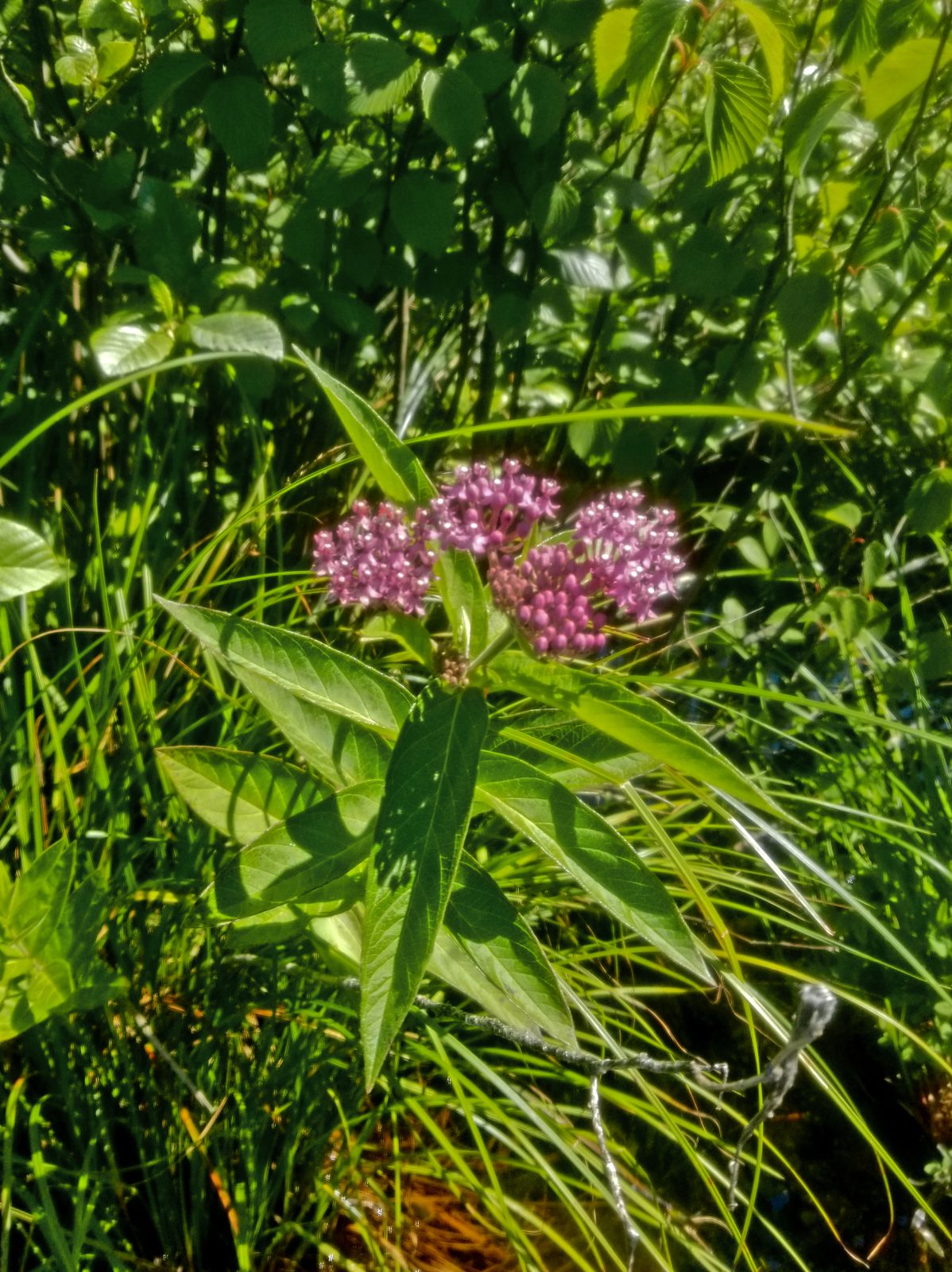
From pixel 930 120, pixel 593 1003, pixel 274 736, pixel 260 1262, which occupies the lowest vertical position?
pixel 260 1262

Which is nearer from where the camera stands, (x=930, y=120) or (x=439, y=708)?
(x=439, y=708)

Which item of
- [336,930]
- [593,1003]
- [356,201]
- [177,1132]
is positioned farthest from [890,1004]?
[356,201]

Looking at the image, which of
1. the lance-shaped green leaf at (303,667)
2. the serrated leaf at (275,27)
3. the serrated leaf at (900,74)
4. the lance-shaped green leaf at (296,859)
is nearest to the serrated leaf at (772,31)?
the serrated leaf at (900,74)

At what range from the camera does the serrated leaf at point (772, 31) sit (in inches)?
43.5

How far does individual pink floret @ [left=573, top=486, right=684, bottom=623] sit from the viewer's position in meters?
0.90

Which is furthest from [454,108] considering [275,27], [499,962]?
[499,962]

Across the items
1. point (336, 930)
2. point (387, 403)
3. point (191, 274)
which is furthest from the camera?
point (387, 403)

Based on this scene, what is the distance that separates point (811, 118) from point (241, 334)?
2.35 ft

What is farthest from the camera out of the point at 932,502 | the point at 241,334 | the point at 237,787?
the point at 932,502

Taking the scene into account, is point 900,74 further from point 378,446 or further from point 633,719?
point 633,719

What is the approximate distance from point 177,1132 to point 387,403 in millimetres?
1320

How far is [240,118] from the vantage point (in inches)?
51.0

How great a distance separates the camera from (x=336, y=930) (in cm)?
107

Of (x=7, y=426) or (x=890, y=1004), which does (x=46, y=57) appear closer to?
(x=7, y=426)
